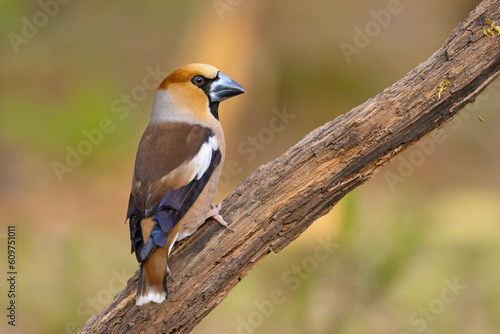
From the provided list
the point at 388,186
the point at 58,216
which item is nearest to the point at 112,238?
the point at 58,216

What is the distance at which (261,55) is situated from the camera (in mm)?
8734

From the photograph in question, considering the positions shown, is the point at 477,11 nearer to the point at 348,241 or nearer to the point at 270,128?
the point at 348,241

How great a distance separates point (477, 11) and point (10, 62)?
10191mm

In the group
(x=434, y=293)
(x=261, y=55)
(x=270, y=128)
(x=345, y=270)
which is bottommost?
(x=434, y=293)

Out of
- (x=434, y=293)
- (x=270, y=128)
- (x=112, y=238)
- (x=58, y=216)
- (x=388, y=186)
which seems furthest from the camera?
(x=270, y=128)

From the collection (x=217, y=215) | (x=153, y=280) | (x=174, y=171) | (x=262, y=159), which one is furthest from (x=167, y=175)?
(x=262, y=159)

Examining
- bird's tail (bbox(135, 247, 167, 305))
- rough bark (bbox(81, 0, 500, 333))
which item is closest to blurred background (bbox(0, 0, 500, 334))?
rough bark (bbox(81, 0, 500, 333))

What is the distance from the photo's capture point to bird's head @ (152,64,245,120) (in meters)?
3.82

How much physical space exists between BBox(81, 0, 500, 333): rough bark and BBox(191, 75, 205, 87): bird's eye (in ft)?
2.80

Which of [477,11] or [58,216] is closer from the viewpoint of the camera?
[477,11]

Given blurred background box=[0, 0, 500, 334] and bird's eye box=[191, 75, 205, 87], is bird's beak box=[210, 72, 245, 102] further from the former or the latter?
blurred background box=[0, 0, 500, 334]

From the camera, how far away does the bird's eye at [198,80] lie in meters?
3.83

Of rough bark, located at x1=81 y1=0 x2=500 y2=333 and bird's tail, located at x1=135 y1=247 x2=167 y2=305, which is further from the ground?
bird's tail, located at x1=135 y1=247 x2=167 y2=305

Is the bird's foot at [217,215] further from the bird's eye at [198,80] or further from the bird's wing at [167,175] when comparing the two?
the bird's eye at [198,80]
